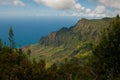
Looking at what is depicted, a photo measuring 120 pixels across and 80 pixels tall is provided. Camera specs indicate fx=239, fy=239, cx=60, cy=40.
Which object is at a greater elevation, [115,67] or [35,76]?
[115,67]

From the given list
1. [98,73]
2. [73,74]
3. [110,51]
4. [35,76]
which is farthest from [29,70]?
[73,74]

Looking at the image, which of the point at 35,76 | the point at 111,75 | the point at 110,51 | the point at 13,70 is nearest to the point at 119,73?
the point at 111,75

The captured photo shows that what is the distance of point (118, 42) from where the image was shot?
50.5 m

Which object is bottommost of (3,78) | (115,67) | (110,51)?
(3,78)

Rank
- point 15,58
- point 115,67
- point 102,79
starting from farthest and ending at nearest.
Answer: point 15,58 < point 102,79 < point 115,67

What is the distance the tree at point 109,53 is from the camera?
164ft

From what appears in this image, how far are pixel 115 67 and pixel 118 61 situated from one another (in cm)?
144

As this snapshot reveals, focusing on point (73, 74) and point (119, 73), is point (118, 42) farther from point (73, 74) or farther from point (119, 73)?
point (73, 74)

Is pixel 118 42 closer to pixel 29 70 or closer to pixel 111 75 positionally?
pixel 111 75

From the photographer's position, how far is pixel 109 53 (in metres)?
50.8

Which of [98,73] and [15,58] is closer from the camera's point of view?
[98,73]

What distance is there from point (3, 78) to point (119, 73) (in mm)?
27202

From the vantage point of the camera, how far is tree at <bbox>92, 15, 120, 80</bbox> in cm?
5003

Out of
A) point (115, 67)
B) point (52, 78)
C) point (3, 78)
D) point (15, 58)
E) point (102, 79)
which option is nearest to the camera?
point (115, 67)
